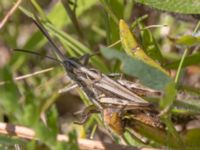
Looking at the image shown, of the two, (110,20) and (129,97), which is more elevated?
(110,20)

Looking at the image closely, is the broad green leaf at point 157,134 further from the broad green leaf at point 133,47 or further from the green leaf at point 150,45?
the green leaf at point 150,45

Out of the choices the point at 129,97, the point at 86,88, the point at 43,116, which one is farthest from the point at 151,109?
the point at 43,116

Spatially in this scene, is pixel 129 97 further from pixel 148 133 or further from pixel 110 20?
pixel 110 20

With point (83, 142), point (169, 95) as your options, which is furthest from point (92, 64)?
point (169, 95)

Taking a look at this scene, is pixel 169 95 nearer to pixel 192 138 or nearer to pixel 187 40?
pixel 187 40

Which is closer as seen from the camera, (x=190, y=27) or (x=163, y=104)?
(x=163, y=104)

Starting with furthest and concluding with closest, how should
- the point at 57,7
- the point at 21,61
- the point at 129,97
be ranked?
the point at 21,61 → the point at 57,7 → the point at 129,97

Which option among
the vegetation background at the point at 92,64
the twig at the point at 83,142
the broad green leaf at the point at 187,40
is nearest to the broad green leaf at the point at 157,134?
the vegetation background at the point at 92,64

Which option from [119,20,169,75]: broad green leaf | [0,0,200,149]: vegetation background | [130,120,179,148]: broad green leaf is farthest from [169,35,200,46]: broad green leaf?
[130,120,179,148]: broad green leaf
